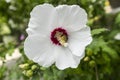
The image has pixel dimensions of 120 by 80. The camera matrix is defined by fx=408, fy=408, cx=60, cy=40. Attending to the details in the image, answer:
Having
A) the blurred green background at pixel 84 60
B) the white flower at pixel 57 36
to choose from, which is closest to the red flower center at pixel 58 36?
the white flower at pixel 57 36

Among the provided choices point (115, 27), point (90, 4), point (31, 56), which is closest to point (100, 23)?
point (115, 27)

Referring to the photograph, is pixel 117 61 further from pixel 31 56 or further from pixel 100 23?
pixel 31 56

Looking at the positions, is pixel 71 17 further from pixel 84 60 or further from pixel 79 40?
pixel 84 60

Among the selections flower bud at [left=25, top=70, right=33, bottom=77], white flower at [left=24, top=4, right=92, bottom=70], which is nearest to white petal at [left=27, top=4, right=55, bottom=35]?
white flower at [left=24, top=4, right=92, bottom=70]

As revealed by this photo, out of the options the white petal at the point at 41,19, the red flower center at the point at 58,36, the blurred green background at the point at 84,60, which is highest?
the white petal at the point at 41,19

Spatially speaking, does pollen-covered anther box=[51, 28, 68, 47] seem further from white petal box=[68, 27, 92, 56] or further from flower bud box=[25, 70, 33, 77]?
flower bud box=[25, 70, 33, 77]

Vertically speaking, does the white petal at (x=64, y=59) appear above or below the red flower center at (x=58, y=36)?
below

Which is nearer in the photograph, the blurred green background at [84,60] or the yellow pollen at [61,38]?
the yellow pollen at [61,38]

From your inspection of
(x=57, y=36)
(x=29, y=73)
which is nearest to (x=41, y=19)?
(x=57, y=36)

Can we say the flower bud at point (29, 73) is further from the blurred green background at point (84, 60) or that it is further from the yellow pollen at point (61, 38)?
the yellow pollen at point (61, 38)
